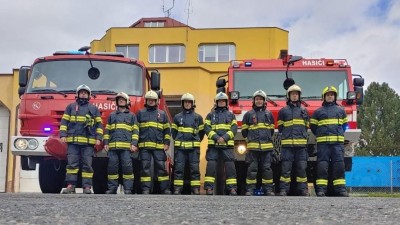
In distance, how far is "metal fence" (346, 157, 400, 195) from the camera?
74.0ft

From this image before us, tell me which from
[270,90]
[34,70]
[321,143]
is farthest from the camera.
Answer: [270,90]

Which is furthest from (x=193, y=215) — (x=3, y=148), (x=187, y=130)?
(x=3, y=148)

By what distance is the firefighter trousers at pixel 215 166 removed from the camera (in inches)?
375

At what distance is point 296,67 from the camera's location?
10.8 meters

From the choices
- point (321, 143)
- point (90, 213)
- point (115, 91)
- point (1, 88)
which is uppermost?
point (1, 88)

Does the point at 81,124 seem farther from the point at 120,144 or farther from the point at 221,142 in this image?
the point at 221,142

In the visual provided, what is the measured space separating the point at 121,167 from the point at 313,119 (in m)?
3.16

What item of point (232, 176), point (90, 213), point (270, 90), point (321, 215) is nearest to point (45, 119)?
point (232, 176)

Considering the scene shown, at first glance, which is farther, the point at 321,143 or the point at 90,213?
the point at 321,143

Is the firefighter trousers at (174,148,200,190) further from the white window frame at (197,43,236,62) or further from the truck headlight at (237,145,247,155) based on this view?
the white window frame at (197,43,236,62)

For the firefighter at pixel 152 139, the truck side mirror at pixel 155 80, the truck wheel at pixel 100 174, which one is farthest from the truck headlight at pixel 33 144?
the truck side mirror at pixel 155 80

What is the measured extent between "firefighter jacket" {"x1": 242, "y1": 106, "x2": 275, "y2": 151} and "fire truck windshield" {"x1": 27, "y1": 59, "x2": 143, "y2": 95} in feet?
6.21

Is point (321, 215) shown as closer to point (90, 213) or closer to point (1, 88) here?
point (90, 213)

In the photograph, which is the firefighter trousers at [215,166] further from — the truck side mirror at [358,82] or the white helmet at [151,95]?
the truck side mirror at [358,82]
